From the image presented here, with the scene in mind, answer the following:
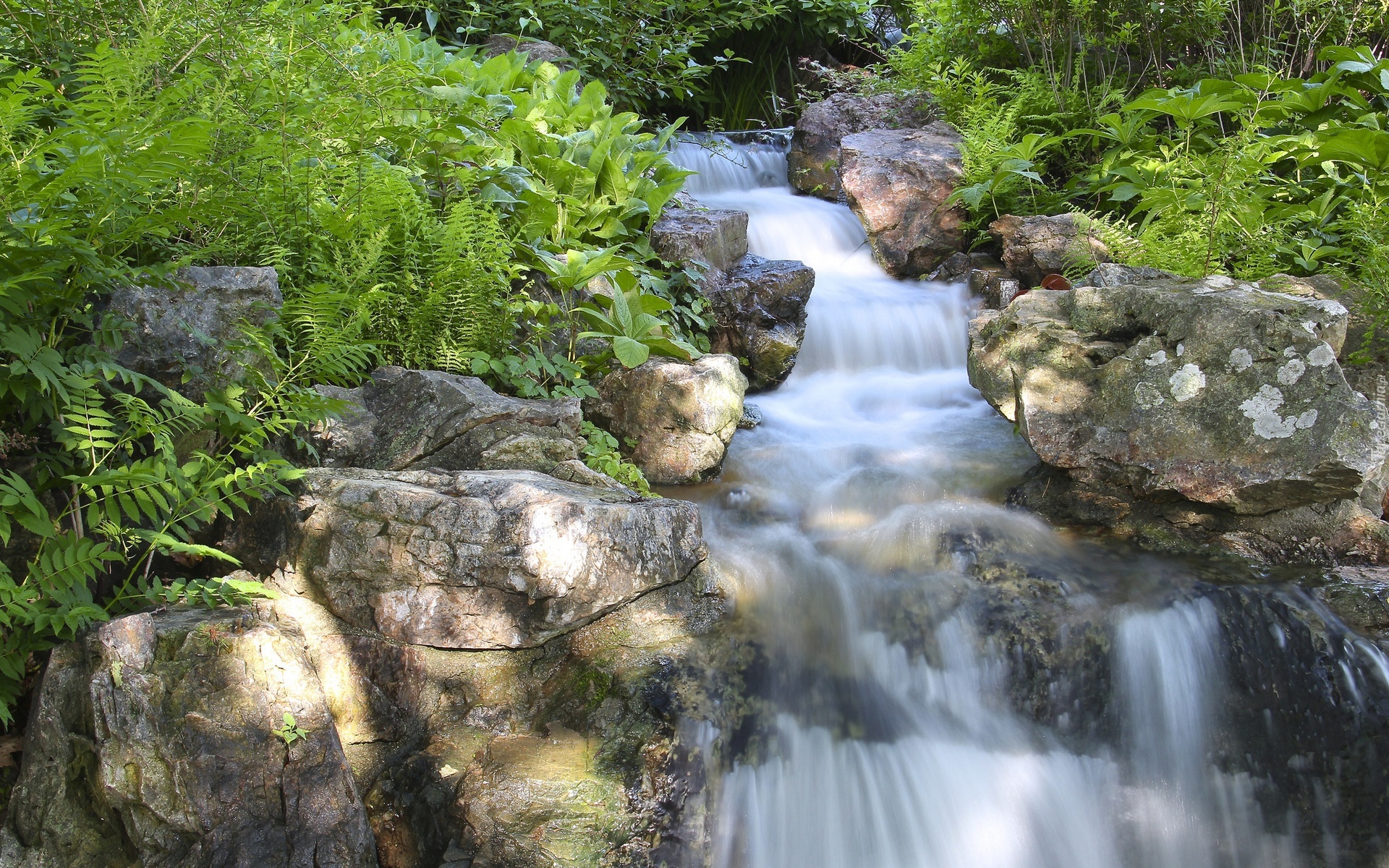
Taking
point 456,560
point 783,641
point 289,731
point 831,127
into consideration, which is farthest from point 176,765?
point 831,127

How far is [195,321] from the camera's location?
10.7ft

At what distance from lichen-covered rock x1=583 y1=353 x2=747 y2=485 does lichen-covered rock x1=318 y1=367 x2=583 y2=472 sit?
0.79 metres

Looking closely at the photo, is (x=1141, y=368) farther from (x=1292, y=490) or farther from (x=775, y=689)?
(x=775, y=689)

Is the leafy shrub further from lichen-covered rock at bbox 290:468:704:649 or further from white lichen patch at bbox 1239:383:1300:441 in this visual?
white lichen patch at bbox 1239:383:1300:441

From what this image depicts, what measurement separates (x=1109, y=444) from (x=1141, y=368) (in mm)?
413

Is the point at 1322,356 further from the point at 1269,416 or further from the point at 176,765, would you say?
the point at 176,765

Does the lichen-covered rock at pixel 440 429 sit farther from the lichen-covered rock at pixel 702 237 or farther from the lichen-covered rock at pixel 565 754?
the lichen-covered rock at pixel 702 237

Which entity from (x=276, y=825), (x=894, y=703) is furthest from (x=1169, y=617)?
(x=276, y=825)

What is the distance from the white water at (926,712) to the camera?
10.1ft

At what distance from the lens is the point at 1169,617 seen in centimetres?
367

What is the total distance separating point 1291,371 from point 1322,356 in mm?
133

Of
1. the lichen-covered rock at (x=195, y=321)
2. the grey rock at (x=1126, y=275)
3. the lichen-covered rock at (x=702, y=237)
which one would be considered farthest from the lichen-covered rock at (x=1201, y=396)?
the lichen-covered rock at (x=195, y=321)

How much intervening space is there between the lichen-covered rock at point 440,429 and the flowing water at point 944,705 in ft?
3.23

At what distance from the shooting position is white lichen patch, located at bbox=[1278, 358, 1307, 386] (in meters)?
4.00
